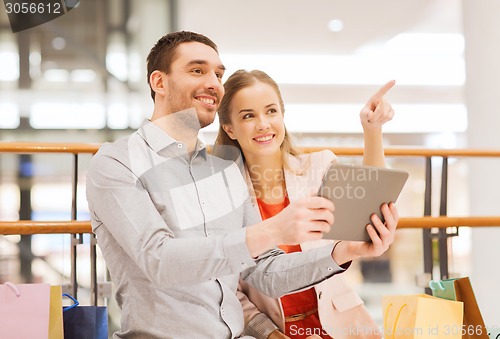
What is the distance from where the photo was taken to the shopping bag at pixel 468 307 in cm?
183

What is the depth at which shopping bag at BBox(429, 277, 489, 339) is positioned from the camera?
6.01ft

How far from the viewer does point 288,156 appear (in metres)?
1.84

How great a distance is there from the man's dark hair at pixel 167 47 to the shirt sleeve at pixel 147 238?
34cm

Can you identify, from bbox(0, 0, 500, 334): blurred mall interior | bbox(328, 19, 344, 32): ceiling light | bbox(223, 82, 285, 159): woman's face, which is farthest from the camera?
bbox(328, 19, 344, 32): ceiling light

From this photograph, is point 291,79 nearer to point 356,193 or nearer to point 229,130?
point 229,130

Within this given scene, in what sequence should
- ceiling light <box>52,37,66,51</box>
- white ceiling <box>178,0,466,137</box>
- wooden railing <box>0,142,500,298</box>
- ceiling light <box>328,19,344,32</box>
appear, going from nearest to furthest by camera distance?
wooden railing <box>0,142,500,298</box> → white ceiling <box>178,0,466,137</box> → ceiling light <box>52,37,66,51</box> → ceiling light <box>328,19,344,32</box>

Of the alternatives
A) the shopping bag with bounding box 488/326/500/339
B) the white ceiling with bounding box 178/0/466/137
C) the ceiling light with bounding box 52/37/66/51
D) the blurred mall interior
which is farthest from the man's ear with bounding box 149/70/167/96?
the ceiling light with bounding box 52/37/66/51

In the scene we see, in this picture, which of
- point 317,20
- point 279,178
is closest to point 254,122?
point 279,178

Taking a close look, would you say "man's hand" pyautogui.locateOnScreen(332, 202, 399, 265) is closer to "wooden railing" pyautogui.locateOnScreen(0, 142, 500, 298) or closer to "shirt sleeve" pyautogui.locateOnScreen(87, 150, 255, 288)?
"shirt sleeve" pyautogui.locateOnScreen(87, 150, 255, 288)

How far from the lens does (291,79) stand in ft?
13.5

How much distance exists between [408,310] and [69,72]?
3163 mm

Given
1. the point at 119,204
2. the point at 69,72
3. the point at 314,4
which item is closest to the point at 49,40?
the point at 69,72

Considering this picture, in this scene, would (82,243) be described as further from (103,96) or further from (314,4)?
(314,4)

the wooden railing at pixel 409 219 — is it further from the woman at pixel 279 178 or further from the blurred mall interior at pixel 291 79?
the blurred mall interior at pixel 291 79
